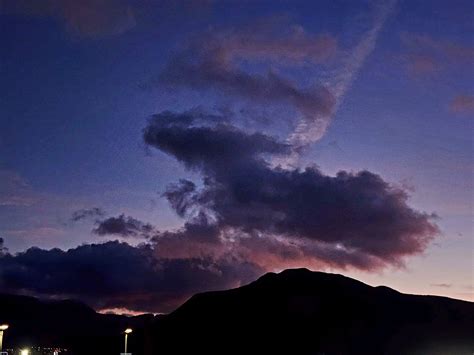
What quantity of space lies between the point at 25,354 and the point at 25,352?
918 mm

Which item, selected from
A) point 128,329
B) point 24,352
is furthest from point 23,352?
point 128,329

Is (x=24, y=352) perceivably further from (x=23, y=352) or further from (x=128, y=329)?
(x=128, y=329)

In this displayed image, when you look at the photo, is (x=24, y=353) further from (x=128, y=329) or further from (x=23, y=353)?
(x=128, y=329)

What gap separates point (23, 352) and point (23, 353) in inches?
28.4

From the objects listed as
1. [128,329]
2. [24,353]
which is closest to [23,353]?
[24,353]

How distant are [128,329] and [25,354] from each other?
47.8ft

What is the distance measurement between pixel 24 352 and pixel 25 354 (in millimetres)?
903

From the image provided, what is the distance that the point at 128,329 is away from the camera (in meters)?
90.8

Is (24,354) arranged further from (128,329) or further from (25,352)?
(128,329)

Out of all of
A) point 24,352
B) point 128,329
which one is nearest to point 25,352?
point 24,352

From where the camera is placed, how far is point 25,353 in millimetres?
92000

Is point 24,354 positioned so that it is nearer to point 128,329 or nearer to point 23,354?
point 23,354

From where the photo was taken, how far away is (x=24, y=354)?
3610 inches

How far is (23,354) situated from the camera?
91750 mm
